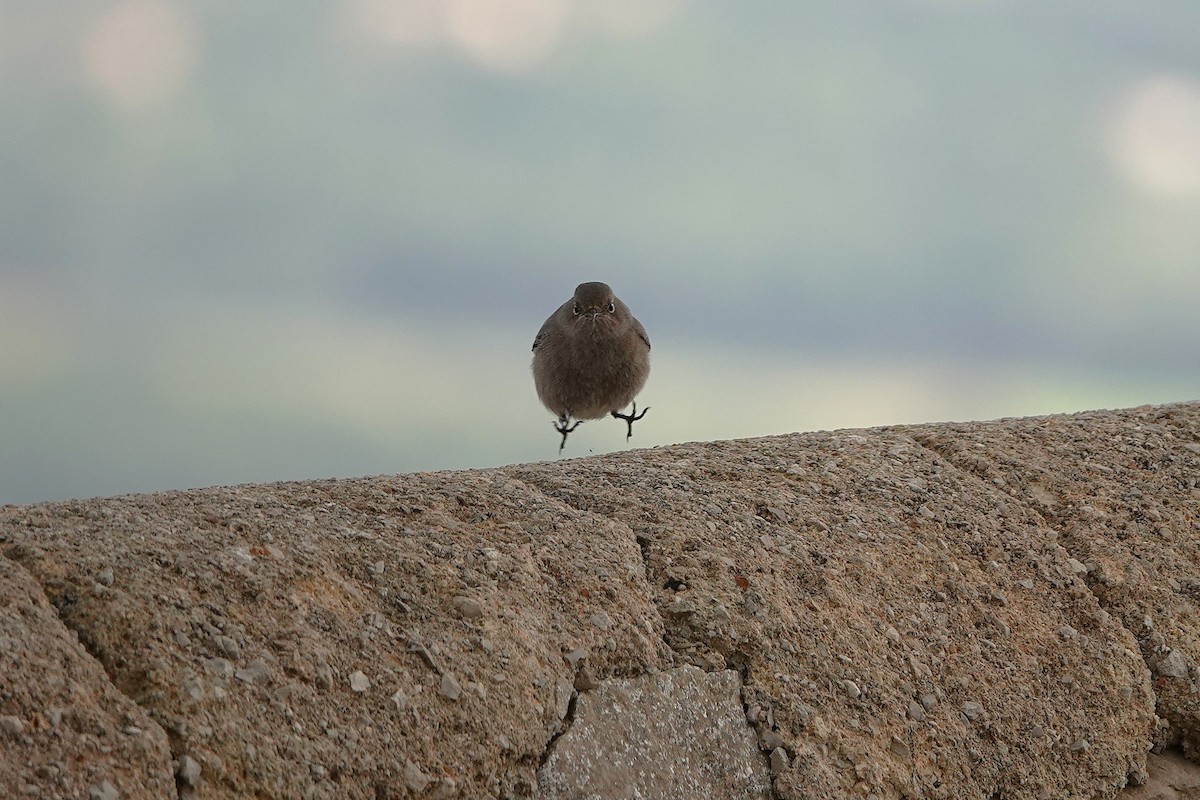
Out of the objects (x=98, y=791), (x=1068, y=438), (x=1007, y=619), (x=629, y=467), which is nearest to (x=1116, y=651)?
(x=1007, y=619)

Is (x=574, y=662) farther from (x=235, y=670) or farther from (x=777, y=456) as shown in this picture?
(x=777, y=456)

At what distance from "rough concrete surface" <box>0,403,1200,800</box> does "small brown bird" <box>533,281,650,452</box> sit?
2543 mm

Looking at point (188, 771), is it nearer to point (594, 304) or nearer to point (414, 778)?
point (414, 778)

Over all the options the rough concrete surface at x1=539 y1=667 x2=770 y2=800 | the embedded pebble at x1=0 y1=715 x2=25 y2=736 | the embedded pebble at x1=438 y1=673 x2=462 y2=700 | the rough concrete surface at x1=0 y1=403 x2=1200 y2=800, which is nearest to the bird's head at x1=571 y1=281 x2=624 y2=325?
the rough concrete surface at x1=0 y1=403 x2=1200 y2=800

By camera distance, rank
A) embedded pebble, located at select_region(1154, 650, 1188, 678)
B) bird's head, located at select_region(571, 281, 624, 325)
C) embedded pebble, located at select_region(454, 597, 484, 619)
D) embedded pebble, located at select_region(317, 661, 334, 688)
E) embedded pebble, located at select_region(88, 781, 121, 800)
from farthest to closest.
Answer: bird's head, located at select_region(571, 281, 624, 325), embedded pebble, located at select_region(1154, 650, 1188, 678), embedded pebble, located at select_region(454, 597, 484, 619), embedded pebble, located at select_region(317, 661, 334, 688), embedded pebble, located at select_region(88, 781, 121, 800)

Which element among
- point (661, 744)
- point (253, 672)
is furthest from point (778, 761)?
point (253, 672)

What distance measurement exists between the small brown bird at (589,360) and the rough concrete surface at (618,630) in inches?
100

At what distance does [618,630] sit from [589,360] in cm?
403

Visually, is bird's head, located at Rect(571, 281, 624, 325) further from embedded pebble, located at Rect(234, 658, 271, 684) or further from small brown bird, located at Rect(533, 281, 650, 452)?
embedded pebble, located at Rect(234, 658, 271, 684)

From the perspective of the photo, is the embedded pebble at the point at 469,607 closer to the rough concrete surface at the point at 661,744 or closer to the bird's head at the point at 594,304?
the rough concrete surface at the point at 661,744

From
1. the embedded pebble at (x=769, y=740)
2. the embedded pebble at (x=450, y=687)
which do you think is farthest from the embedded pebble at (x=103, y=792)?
the embedded pebble at (x=769, y=740)

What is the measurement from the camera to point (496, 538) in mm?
3795

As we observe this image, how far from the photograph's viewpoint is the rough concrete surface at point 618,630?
9.67 feet

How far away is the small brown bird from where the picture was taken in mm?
7516
